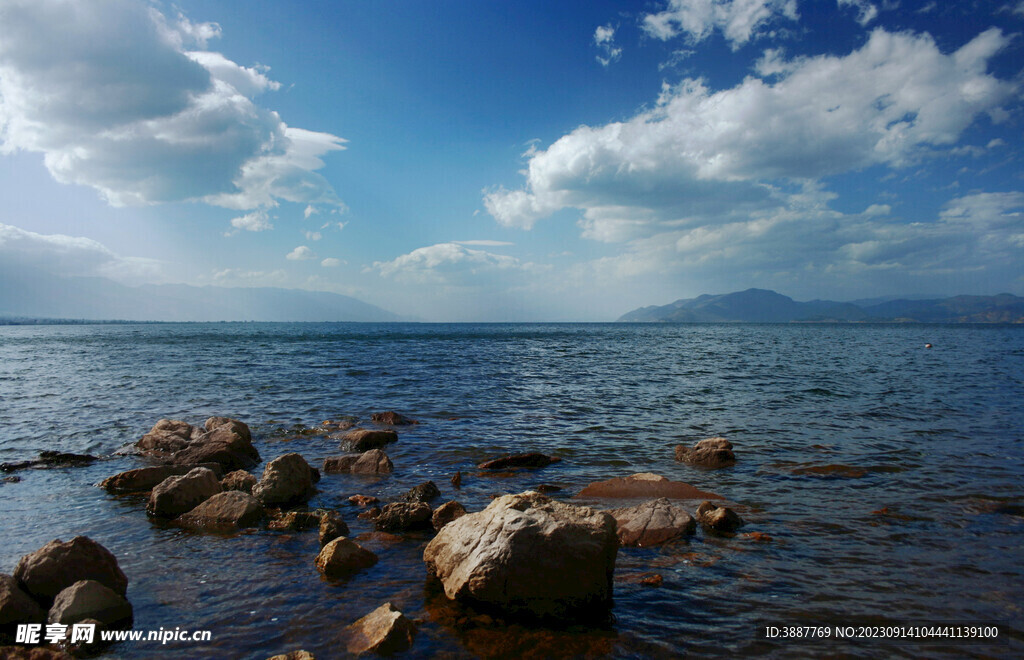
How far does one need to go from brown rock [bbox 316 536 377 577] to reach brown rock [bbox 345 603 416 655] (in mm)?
1434

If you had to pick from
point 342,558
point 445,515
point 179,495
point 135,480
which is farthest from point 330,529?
point 135,480

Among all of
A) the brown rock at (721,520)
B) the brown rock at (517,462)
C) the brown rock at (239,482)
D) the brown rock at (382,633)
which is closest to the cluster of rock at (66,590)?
the brown rock at (382,633)

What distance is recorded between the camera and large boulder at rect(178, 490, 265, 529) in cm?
876

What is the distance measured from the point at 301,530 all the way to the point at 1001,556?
442 inches

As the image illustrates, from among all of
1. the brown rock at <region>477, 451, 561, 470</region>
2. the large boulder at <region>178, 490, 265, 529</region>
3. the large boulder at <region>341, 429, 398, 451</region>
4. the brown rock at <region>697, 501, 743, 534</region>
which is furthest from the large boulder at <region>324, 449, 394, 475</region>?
the brown rock at <region>697, 501, 743, 534</region>

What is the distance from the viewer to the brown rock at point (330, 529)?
314 inches

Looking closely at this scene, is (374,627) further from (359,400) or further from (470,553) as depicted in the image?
(359,400)

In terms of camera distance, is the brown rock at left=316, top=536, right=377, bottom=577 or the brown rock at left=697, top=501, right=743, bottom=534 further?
the brown rock at left=697, top=501, right=743, bottom=534

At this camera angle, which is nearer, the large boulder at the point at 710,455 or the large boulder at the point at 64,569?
the large boulder at the point at 64,569

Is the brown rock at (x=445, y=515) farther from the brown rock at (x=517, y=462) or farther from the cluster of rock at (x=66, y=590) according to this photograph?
the cluster of rock at (x=66, y=590)

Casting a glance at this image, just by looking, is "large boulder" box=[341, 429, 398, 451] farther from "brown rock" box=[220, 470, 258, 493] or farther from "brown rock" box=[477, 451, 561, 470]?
"brown rock" box=[220, 470, 258, 493]

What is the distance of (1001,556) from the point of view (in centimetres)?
748

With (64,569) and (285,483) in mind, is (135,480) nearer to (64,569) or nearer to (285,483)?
(285,483)

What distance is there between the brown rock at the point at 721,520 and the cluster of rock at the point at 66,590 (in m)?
8.45
